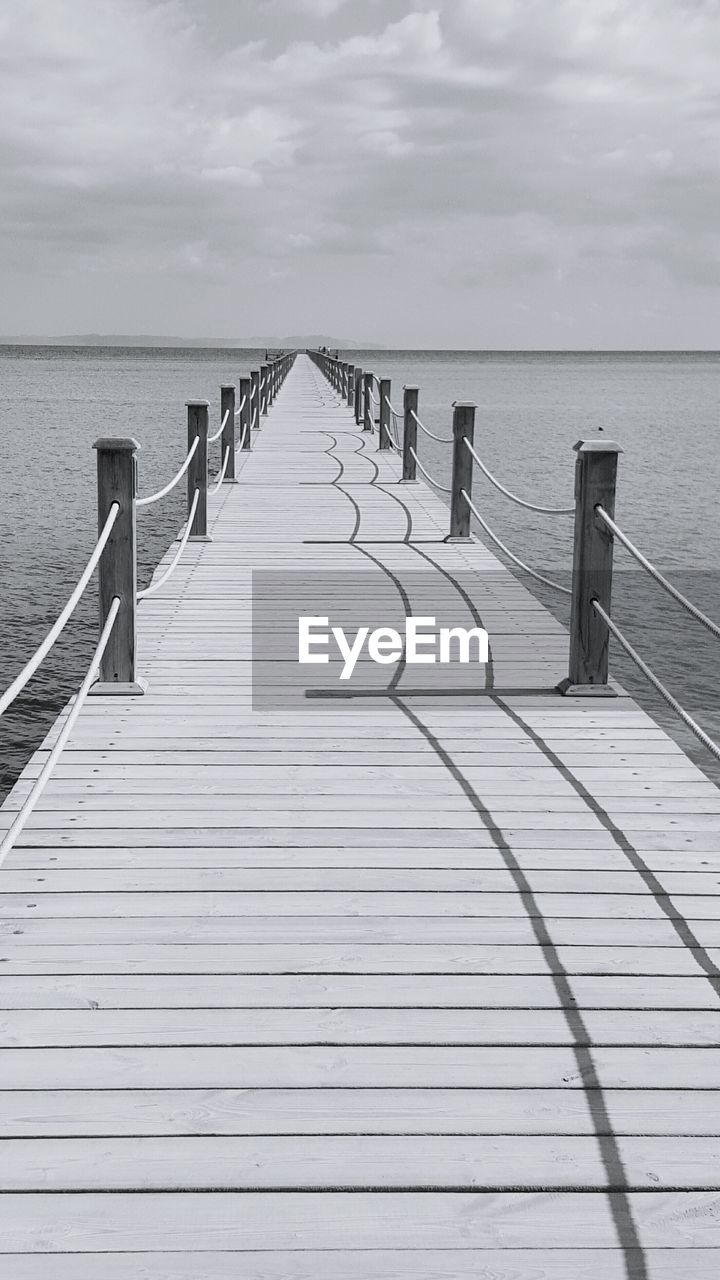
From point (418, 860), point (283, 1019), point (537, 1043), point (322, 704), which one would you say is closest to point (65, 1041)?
point (283, 1019)

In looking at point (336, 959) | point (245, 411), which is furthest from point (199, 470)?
point (245, 411)

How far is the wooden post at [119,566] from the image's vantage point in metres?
5.96

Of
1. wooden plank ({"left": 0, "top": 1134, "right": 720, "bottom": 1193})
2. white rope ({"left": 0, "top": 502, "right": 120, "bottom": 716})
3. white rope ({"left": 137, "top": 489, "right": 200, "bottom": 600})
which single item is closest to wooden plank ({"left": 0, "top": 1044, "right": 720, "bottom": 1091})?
wooden plank ({"left": 0, "top": 1134, "right": 720, "bottom": 1193})

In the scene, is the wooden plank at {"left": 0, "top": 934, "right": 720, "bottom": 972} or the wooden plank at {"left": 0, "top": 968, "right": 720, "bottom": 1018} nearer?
the wooden plank at {"left": 0, "top": 968, "right": 720, "bottom": 1018}

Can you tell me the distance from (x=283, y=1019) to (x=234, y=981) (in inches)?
9.4

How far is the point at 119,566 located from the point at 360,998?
319cm

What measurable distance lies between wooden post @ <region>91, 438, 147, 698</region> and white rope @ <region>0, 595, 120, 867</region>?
57 millimetres

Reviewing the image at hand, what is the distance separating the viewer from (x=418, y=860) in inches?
169

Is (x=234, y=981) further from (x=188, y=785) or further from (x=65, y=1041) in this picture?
(x=188, y=785)

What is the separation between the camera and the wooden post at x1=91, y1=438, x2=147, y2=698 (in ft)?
19.6

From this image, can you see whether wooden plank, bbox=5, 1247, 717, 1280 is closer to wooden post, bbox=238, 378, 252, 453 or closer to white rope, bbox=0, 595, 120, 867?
white rope, bbox=0, 595, 120, 867

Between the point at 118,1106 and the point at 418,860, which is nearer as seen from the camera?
the point at 118,1106

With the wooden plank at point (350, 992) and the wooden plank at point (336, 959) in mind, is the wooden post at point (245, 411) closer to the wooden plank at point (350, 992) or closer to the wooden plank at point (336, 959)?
the wooden plank at point (336, 959)

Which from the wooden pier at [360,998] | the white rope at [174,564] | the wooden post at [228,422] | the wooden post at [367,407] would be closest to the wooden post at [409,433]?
the wooden post at [228,422]
